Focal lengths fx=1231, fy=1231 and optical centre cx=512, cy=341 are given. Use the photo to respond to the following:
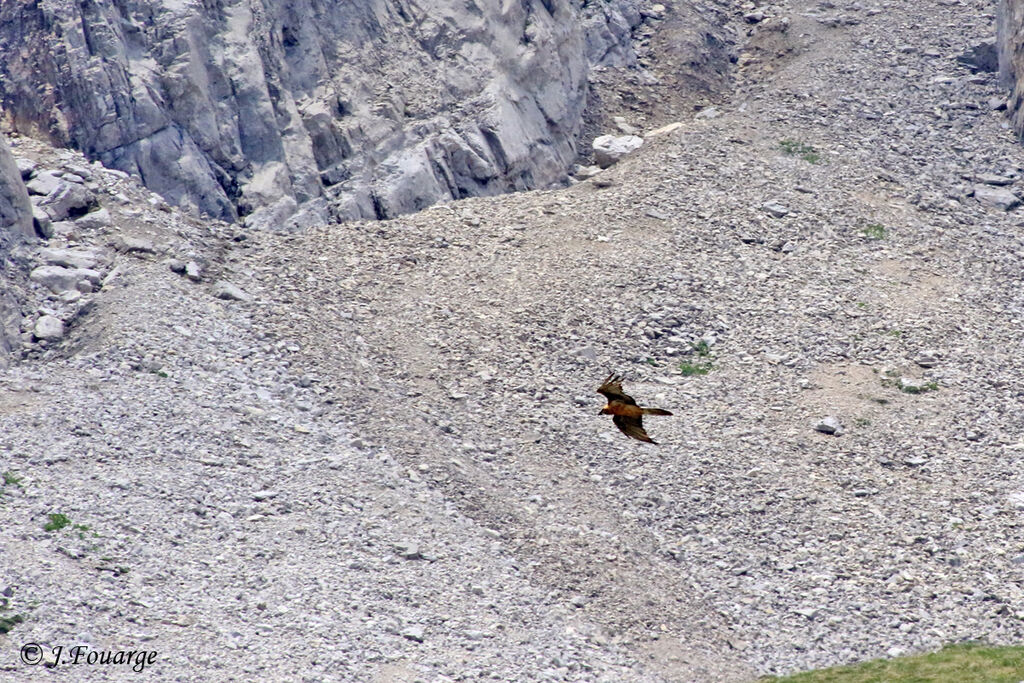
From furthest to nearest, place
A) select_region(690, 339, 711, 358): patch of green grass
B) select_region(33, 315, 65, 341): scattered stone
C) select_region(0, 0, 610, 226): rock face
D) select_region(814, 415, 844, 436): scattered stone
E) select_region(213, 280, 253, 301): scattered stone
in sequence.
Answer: select_region(0, 0, 610, 226): rock face < select_region(690, 339, 711, 358): patch of green grass < select_region(213, 280, 253, 301): scattered stone < select_region(33, 315, 65, 341): scattered stone < select_region(814, 415, 844, 436): scattered stone

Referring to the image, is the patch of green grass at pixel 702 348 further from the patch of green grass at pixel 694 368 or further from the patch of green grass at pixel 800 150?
the patch of green grass at pixel 800 150

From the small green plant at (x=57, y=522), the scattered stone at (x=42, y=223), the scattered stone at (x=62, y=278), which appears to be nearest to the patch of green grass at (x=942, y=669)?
the small green plant at (x=57, y=522)

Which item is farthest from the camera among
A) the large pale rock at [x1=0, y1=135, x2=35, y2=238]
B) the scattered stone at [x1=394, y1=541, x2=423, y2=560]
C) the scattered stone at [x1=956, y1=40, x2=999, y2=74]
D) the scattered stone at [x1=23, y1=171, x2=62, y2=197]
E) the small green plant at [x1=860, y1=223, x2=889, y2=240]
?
the scattered stone at [x1=956, y1=40, x2=999, y2=74]

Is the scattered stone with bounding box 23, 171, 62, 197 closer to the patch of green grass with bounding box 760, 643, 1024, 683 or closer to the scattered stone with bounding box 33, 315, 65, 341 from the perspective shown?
the scattered stone with bounding box 33, 315, 65, 341

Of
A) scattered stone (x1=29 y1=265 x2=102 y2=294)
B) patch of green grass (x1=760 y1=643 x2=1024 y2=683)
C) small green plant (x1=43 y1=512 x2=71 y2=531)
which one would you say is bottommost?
patch of green grass (x1=760 y1=643 x2=1024 y2=683)

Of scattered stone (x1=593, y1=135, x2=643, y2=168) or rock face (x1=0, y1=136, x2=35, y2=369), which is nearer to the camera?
rock face (x1=0, y1=136, x2=35, y2=369)

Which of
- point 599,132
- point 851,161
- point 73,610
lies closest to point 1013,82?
point 851,161

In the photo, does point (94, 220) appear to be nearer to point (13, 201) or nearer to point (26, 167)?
point (13, 201)

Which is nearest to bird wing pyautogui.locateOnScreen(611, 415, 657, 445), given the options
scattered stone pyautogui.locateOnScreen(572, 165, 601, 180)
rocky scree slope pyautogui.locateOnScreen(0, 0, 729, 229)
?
rocky scree slope pyautogui.locateOnScreen(0, 0, 729, 229)
